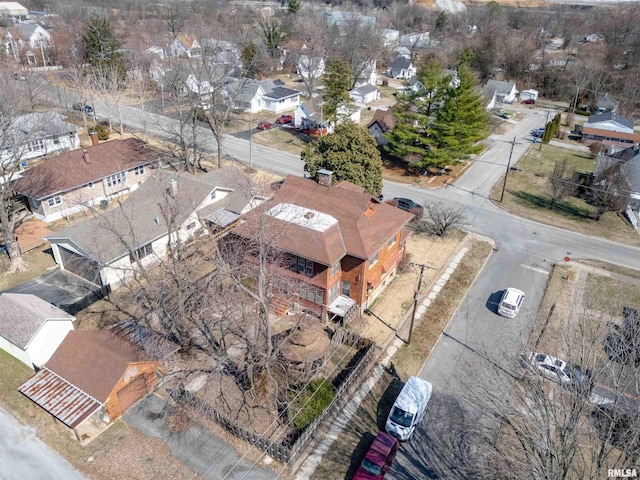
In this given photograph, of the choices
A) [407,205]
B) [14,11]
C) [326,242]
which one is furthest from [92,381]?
[14,11]

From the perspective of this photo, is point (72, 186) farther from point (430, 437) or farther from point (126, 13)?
point (126, 13)

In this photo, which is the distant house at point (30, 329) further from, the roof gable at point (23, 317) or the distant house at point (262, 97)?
the distant house at point (262, 97)

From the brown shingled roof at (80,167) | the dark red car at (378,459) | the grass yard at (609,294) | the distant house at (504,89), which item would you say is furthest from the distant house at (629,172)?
the brown shingled roof at (80,167)

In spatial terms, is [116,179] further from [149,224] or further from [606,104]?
[606,104]

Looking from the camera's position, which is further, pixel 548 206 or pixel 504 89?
pixel 504 89

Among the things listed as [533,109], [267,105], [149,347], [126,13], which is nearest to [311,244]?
[149,347]

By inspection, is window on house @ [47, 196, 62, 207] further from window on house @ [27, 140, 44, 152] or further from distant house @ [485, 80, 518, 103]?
distant house @ [485, 80, 518, 103]
